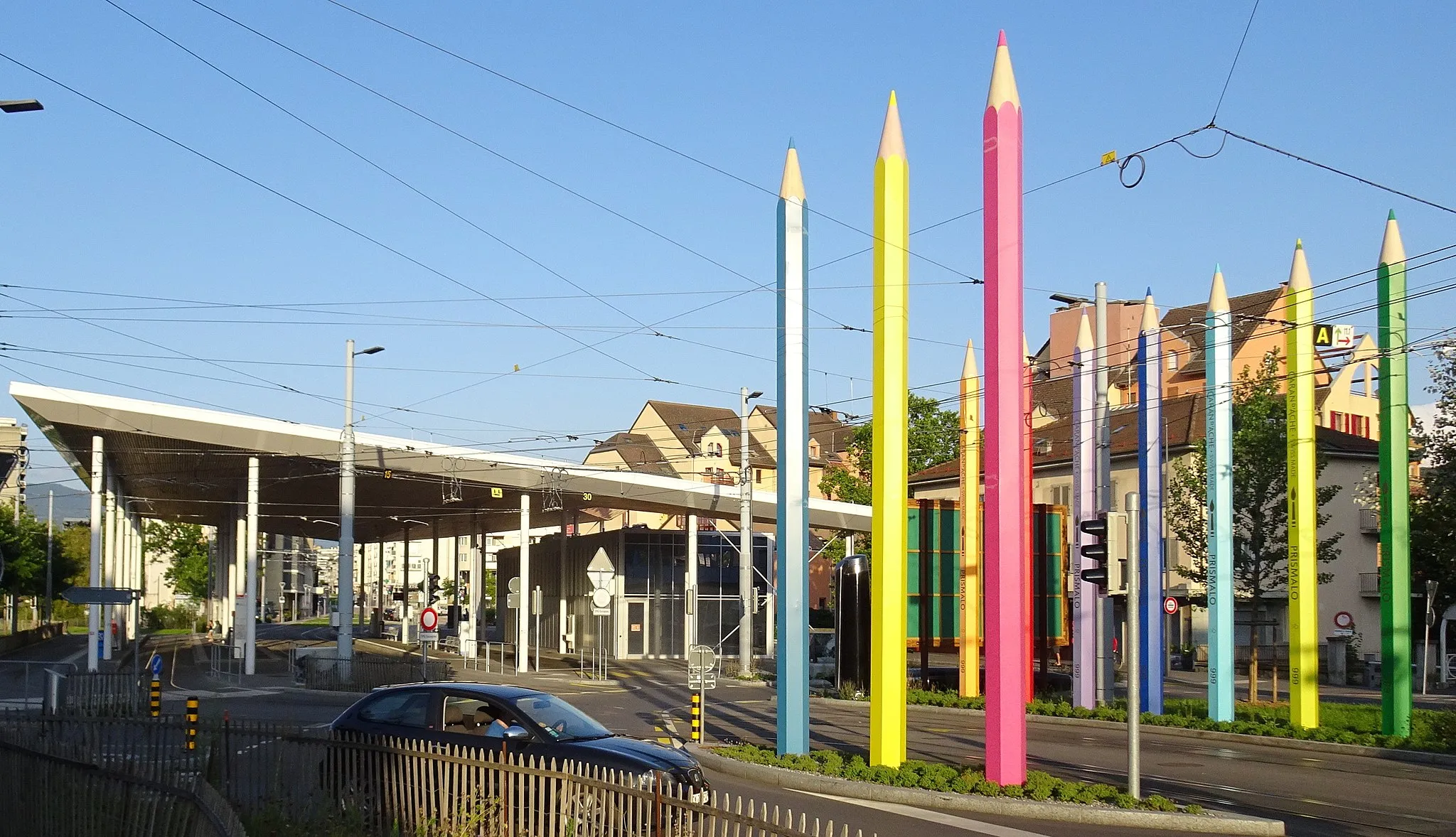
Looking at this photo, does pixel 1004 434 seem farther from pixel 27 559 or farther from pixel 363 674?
pixel 27 559

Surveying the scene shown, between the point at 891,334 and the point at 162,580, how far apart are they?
141 meters

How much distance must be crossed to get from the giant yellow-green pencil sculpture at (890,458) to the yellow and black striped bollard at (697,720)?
4693 mm

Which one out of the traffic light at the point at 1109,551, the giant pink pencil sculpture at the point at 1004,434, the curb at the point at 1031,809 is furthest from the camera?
the giant pink pencil sculpture at the point at 1004,434

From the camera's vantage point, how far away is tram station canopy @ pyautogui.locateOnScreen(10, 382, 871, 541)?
4125 cm

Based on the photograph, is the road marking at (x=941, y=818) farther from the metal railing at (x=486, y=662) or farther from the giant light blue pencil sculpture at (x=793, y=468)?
the metal railing at (x=486, y=662)

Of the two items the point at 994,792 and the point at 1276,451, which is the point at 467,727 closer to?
the point at 994,792

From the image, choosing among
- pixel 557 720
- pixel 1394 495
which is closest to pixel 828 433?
pixel 1394 495

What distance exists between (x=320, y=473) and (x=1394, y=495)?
1536 inches

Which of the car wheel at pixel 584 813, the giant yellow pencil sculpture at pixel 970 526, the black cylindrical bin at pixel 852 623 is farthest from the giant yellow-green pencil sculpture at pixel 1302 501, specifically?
the car wheel at pixel 584 813

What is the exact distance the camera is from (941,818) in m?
15.3

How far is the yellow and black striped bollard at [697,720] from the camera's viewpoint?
73.2ft

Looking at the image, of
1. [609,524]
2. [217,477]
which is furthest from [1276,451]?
[609,524]

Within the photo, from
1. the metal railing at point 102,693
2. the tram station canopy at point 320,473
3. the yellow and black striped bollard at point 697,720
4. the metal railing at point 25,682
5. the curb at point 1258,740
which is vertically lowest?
the metal railing at point 25,682

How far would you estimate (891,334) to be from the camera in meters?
18.0
